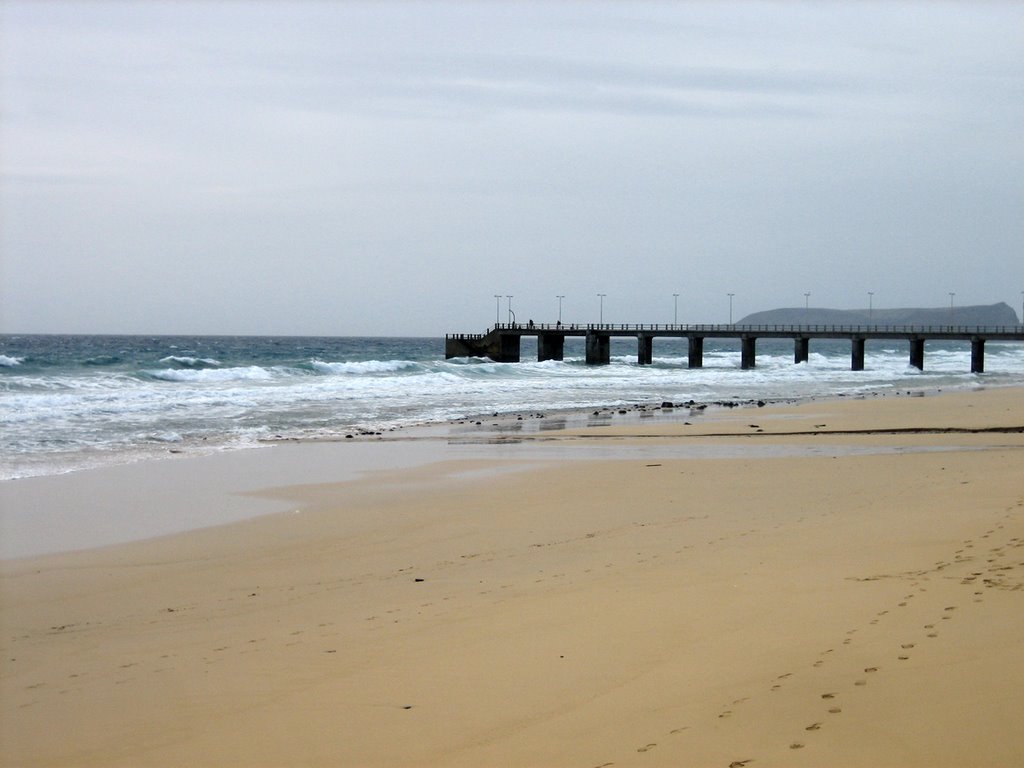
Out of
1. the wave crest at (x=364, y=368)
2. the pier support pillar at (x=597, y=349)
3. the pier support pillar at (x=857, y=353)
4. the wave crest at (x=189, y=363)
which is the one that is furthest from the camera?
the pier support pillar at (x=597, y=349)

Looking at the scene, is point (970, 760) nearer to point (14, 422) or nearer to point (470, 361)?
point (14, 422)

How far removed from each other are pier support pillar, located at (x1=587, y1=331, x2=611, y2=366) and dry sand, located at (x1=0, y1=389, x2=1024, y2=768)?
60.9m

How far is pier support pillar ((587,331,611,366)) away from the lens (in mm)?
73250

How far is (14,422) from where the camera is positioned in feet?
76.8

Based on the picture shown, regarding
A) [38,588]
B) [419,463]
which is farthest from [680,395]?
[38,588]

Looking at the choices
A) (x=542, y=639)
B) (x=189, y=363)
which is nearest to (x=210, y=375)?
(x=189, y=363)

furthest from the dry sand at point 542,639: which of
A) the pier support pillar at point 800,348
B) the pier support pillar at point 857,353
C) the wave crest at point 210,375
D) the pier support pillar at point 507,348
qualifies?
the pier support pillar at point 800,348

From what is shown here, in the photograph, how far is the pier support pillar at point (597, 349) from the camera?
73250 mm

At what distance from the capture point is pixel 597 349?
242 feet

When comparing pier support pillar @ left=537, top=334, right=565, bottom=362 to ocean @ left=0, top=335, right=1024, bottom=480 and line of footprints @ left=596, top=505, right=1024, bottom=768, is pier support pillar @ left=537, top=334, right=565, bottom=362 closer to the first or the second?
ocean @ left=0, top=335, right=1024, bottom=480

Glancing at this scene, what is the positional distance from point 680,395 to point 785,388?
8.19m

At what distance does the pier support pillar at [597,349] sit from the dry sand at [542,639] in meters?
60.9

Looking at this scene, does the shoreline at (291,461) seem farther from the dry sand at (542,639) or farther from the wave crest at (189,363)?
the wave crest at (189,363)

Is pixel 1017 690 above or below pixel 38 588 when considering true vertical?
above
